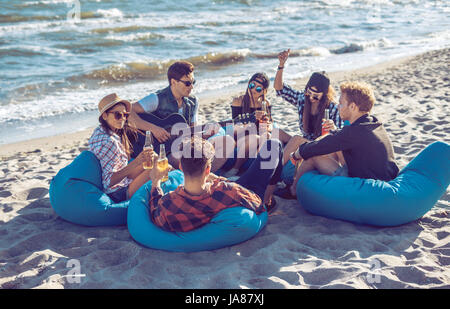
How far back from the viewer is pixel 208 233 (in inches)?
142

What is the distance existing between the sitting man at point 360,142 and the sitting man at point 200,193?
0.54 metres

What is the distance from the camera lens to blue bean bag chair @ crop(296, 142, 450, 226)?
12.8 ft

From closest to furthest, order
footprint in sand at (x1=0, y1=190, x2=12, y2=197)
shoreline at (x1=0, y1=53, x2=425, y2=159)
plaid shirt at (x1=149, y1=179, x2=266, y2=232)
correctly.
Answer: plaid shirt at (x1=149, y1=179, x2=266, y2=232), footprint in sand at (x1=0, y1=190, x2=12, y2=197), shoreline at (x1=0, y1=53, x2=425, y2=159)

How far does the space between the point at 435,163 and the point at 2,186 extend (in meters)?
4.57

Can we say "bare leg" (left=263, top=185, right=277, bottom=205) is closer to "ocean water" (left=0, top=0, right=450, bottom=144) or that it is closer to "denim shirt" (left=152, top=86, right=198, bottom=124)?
"denim shirt" (left=152, top=86, right=198, bottom=124)

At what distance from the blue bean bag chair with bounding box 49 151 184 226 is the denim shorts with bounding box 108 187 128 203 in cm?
7

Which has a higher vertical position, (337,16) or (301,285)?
(337,16)

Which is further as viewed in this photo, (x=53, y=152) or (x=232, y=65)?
(x=232, y=65)

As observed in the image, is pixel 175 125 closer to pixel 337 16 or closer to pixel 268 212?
pixel 268 212

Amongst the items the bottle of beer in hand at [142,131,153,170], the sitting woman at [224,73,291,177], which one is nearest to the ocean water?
the sitting woman at [224,73,291,177]

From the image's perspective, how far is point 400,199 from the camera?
3.89 metres

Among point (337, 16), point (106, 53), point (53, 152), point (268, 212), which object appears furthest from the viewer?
point (337, 16)

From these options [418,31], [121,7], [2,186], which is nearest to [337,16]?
[418,31]

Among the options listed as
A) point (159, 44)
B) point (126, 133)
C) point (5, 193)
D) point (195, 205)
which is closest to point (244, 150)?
point (126, 133)
